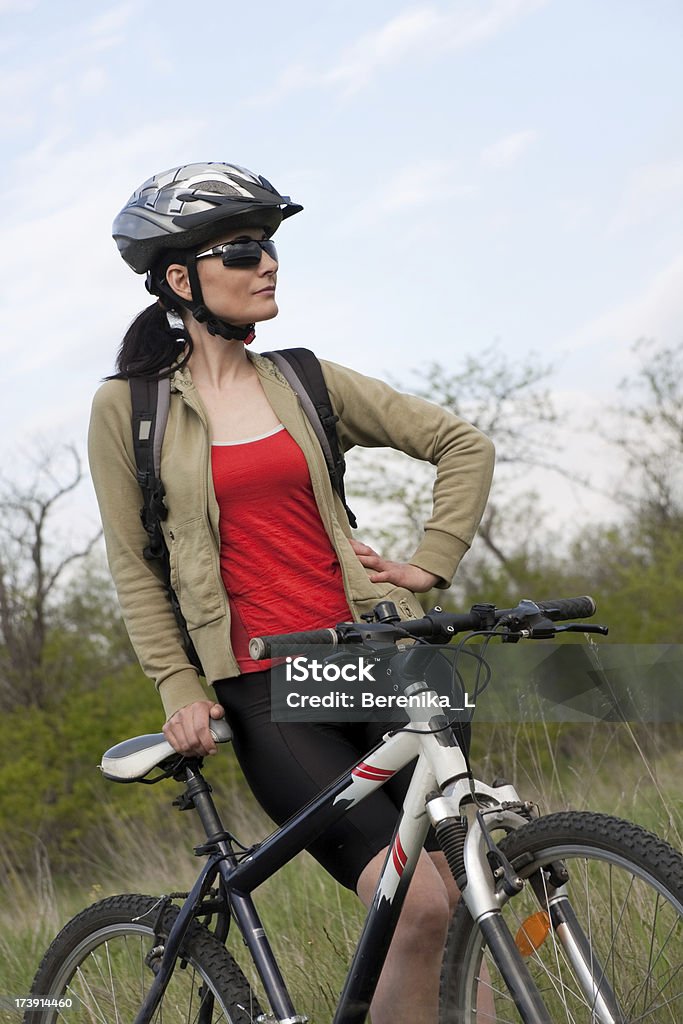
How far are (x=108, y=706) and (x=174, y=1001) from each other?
17.2 metres

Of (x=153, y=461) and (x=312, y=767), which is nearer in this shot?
(x=312, y=767)

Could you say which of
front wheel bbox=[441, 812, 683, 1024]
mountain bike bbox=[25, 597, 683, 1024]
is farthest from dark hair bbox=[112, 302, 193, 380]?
front wheel bbox=[441, 812, 683, 1024]

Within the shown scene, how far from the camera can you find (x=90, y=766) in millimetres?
19688

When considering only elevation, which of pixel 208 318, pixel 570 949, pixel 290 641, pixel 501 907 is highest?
pixel 208 318

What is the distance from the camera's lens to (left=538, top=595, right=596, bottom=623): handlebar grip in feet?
7.55

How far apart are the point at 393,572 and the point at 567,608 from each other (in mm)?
592

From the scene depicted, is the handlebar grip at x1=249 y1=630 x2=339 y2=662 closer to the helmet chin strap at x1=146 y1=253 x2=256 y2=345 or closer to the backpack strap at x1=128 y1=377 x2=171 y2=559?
the backpack strap at x1=128 y1=377 x2=171 y2=559

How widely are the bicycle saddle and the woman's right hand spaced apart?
1.7 inches

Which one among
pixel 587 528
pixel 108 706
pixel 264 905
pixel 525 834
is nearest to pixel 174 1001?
pixel 525 834

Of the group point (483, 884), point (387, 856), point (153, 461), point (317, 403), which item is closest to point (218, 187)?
point (317, 403)

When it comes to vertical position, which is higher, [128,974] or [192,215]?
[192,215]

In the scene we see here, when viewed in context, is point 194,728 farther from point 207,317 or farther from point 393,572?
point 207,317

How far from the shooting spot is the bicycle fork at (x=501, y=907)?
2.06 meters

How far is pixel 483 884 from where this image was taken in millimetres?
2129
